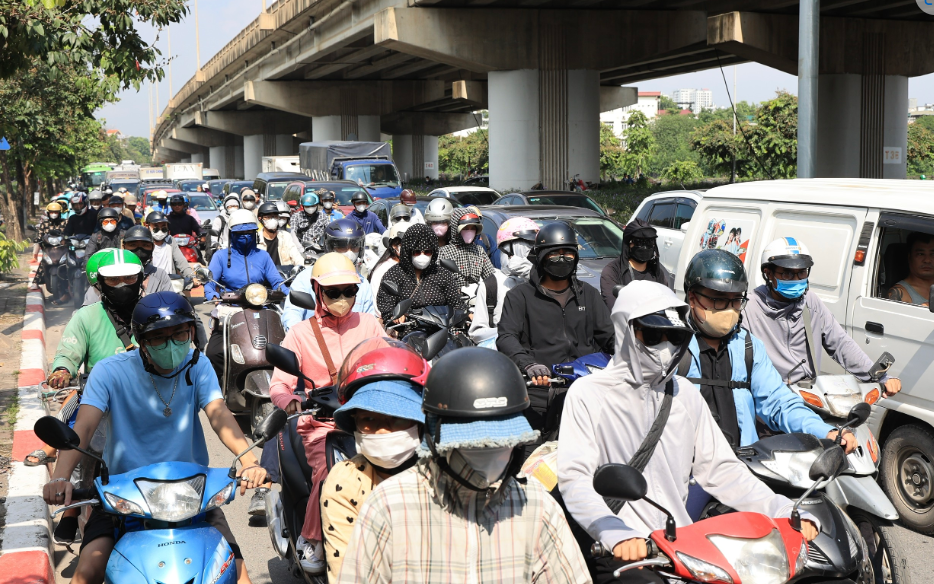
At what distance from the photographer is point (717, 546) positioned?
2.93 meters

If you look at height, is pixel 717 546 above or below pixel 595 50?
below

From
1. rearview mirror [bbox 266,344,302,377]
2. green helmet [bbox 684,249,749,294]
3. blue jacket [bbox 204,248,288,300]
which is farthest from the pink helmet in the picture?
rearview mirror [bbox 266,344,302,377]

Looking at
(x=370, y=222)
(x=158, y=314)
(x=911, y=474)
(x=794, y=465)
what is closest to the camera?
(x=794, y=465)

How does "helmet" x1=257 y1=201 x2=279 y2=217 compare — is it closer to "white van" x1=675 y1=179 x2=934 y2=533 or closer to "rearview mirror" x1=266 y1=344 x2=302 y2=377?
"white van" x1=675 y1=179 x2=934 y2=533

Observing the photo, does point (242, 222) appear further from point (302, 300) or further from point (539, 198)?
point (539, 198)

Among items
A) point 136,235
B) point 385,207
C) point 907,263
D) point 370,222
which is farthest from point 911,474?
point 385,207

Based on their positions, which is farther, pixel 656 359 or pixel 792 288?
pixel 792 288

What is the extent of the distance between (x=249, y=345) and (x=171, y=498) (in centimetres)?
438

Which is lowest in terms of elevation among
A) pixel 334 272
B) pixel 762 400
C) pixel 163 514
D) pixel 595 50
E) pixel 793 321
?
pixel 163 514

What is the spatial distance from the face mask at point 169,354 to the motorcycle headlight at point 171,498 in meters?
0.70

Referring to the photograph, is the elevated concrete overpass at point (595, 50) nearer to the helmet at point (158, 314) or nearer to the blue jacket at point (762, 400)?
the blue jacket at point (762, 400)

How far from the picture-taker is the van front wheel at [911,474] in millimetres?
6176

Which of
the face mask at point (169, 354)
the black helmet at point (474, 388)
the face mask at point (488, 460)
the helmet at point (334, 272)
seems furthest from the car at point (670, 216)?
the face mask at point (488, 460)

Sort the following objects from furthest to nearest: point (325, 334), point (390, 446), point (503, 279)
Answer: point (503, 279), point (325, 334), point (390, 446)
